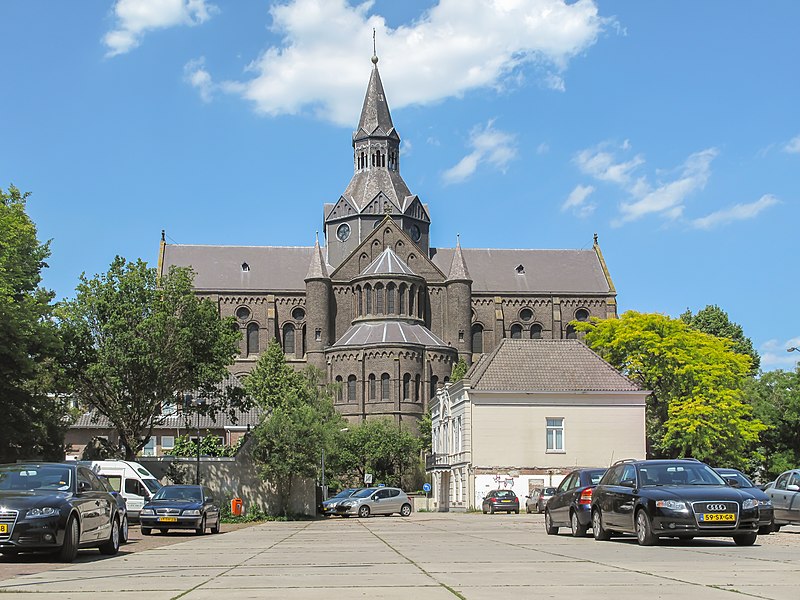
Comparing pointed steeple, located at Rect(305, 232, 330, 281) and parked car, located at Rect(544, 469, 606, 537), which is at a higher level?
pointed steeple, located at Rect(305, 232, 330, 281)

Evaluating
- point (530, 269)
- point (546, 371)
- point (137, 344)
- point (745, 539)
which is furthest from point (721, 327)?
point (745, 539)

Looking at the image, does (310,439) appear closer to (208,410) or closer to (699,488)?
(208,410)

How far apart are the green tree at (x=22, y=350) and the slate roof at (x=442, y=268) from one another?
5311cm

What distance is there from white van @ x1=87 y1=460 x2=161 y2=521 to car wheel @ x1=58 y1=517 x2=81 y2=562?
17280 mm

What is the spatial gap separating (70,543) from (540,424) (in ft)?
122

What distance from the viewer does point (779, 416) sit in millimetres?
61312

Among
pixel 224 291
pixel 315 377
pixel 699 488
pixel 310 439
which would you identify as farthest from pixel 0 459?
pixel 224 291

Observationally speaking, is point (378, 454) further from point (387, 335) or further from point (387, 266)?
point (387, 266)

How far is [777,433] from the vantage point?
62.1 metres

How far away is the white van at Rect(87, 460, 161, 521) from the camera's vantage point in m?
32.4

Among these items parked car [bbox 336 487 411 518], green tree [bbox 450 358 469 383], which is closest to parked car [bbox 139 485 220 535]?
parked car [bbox 336 487 411 518]

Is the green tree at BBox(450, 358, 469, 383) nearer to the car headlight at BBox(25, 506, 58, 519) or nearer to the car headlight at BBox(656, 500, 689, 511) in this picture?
the car headlight at BBox(656, 500, 689, 511)

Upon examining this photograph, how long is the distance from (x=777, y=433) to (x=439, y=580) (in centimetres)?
5506

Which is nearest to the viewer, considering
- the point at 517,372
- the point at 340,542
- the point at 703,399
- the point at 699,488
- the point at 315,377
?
the point at 699,488
